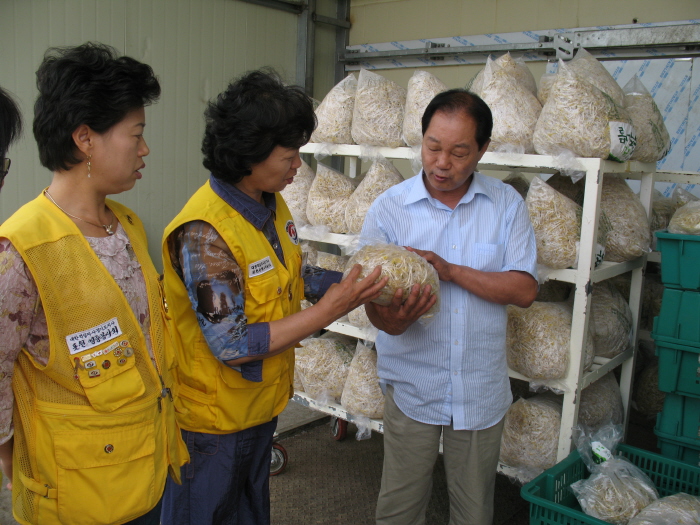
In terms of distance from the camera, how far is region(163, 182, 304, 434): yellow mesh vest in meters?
1.52

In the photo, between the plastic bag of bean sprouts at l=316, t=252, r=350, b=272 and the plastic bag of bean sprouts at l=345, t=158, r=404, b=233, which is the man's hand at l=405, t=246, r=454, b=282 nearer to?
the plastic bag of bean sprouts at l=345, t=158, r=404, b=233

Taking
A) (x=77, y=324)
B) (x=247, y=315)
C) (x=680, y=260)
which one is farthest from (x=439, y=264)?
(x=680, y=260)

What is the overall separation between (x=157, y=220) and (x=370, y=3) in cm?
262

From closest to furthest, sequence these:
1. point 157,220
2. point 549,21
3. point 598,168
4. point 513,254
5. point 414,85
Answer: point 513,254 → point 598,168 → point 414,85 → point 549,21 → point 157,220

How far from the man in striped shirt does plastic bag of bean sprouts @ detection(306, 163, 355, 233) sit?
2.68ft

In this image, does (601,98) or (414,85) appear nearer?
(601,98)

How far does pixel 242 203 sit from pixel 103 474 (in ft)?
2.42

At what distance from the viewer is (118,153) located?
1280mm

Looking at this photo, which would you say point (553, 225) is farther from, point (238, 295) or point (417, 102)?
point (238, 295)

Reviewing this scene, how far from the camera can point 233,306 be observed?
1.45m

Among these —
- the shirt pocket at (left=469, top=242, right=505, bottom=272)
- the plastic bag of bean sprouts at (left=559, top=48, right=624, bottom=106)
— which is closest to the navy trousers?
the shirt pocket at (left=469, top=242, right=505, bottom=272)

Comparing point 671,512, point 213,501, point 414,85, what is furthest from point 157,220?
point 671,512

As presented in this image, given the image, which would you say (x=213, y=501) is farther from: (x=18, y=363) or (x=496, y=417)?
(x=496, y=417)

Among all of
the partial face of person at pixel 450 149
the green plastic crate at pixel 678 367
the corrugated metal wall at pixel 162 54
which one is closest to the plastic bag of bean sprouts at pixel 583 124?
the partial face of person at pixel 450 149
